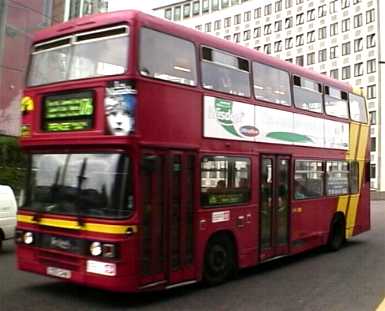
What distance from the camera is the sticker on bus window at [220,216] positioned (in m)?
9.52

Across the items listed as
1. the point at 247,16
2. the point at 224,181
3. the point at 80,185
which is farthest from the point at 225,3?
the point at 80,185

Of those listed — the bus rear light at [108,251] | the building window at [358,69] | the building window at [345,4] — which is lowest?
the bus rear light at [108,251]

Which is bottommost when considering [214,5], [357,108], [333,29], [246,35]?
[357,108]

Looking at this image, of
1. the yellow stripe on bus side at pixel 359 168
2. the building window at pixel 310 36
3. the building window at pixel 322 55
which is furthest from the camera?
the building window at pixel 310 36

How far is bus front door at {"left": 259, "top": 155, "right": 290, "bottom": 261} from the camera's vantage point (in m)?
11.0

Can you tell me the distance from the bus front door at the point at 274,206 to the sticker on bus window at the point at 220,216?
1.20m

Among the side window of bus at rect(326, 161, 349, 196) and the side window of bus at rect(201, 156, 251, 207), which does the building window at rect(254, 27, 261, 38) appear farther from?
the side window of bus at rect(201, 156, 251, 207)

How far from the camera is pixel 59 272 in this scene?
27.2 ft

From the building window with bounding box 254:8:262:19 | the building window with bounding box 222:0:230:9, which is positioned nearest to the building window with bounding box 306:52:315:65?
the building window with bounding box 254:8:262:19

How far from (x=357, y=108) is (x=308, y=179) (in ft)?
11.3

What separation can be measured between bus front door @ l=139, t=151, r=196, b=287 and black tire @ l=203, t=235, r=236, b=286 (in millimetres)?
601

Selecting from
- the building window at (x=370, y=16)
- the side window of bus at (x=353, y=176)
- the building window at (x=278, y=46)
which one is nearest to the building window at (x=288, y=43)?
the building window at (x=278, y=46)

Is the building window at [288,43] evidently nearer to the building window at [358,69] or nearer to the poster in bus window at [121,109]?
the building window at [358,69]

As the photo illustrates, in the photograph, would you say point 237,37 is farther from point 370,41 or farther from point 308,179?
point 308,179
